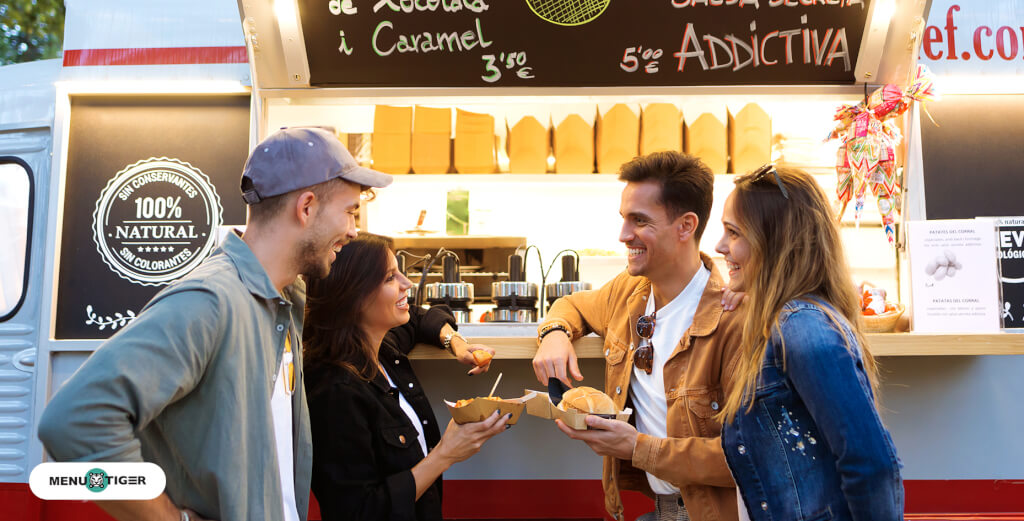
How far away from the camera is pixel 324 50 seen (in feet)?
12.1

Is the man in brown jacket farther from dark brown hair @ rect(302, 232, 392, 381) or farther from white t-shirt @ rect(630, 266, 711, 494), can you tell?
dark brown hair @ rect(302, 232, 392, 381)

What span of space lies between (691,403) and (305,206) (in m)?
1.27

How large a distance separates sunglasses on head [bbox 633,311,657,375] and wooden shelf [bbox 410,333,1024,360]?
13.0 inches

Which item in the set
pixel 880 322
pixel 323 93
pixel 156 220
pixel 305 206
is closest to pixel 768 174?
pixel 305 206

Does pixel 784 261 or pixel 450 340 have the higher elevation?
pixel 784 261

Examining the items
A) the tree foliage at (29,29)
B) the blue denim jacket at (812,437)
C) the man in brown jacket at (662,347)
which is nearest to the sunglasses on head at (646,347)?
the man in brown jacket at (662,347)

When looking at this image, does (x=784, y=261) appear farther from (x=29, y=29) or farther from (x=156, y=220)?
(x=29, y=29)

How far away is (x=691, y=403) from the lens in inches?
85.4

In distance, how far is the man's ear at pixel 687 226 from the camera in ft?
8.14

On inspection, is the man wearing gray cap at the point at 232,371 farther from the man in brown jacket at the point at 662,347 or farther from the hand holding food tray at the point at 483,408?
the man in brown jacket at the point at 662,347

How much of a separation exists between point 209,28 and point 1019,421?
4455 mm

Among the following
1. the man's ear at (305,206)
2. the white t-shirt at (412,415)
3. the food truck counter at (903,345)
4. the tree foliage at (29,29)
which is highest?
the tree foliage at (29,29)

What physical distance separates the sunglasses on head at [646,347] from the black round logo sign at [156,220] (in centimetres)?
242

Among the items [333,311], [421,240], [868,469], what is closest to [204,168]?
[421,240]
